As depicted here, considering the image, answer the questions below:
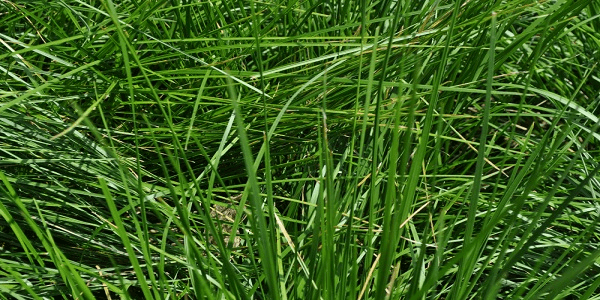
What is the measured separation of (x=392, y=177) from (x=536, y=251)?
0.60 m

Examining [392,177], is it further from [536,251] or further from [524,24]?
[524,24]

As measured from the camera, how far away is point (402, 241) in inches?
41.3

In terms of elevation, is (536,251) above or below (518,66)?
below

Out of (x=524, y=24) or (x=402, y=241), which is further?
(x=524, y=24)

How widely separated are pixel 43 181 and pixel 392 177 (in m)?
0.63

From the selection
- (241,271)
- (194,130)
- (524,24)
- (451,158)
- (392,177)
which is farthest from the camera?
(524,24)

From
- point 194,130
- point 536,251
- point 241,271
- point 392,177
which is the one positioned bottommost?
point 536,251

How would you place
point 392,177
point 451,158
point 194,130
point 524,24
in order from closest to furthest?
1. point 392,177
2. point 194,130
3. point 451,158
4. point 524,24

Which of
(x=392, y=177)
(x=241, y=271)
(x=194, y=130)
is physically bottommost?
(x=241, y=271)

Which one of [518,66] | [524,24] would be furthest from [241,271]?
[524,24]

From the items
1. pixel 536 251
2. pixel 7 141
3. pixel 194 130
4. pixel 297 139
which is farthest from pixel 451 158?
pixel 7 141

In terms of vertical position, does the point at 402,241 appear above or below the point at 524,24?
below

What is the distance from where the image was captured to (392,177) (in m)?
0.63

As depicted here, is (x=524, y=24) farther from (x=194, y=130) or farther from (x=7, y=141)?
(x=7, y=141)
